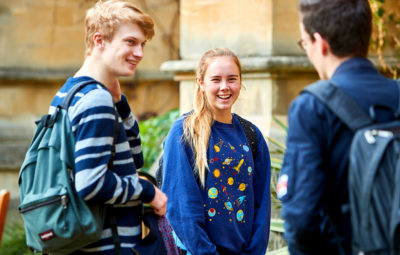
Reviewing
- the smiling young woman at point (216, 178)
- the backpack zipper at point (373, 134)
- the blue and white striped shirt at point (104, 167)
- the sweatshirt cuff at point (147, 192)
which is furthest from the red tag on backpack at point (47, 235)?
the backpack zipper at point (373, 134)

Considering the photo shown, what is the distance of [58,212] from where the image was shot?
2.57 m

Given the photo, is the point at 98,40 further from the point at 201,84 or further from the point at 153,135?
the point at 153,135

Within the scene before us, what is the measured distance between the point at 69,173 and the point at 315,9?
1.06m

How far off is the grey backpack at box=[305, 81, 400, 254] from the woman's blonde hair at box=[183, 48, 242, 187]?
1.37 m

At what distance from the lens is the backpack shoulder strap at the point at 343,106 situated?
7.32 ft

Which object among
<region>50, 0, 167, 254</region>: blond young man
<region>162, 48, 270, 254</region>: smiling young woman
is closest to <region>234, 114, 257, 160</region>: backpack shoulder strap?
<region>162, 48, 270, 254</region>: smiling young woman

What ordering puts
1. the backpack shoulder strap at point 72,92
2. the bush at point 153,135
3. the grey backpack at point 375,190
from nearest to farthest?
the grey backpack at point 375,190 < the backpack shoulder strap at point 72,92 < the bush at point 153,135

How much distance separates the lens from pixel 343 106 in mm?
2244

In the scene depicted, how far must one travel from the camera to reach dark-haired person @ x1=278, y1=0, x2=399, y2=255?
2248mm

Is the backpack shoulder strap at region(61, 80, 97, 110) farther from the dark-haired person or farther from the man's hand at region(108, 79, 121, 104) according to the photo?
the dark-haired person

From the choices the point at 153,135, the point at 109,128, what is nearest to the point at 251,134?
the point at 109,128

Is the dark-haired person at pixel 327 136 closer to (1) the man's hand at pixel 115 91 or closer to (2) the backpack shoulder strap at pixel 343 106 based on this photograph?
(2) the backpack shoulder strap at pixel 343 106

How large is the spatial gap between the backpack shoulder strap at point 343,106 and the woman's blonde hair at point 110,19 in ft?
2.92

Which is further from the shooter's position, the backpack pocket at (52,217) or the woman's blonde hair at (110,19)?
the woman's blonde hair at (110,19)
